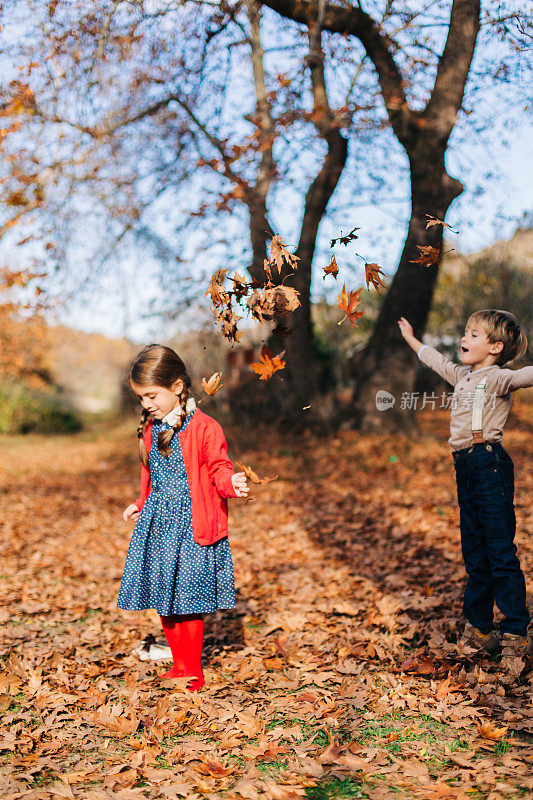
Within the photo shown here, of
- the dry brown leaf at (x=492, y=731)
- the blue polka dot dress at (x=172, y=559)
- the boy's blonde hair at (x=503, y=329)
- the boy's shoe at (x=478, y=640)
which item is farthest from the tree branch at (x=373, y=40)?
the dry brown leaf at (x=492, y=731)

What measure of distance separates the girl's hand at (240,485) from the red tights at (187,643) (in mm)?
851

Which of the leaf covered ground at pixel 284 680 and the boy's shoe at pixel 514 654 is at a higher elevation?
the boy's shoe at pixel 514 654

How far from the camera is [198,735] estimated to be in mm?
3111

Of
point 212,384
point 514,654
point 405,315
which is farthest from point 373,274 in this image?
point 405,315

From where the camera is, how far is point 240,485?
320 centimetres

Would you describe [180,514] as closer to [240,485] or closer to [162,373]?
[240,485]

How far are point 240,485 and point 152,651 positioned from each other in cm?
160

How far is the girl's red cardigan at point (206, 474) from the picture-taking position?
11.1 ft

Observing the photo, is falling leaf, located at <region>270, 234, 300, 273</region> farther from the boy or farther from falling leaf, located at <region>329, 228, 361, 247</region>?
the boy

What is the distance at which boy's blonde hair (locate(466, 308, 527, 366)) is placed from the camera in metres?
3.37

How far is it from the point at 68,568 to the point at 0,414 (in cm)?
1419

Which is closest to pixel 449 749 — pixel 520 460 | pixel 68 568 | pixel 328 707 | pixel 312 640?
pixel 328 707

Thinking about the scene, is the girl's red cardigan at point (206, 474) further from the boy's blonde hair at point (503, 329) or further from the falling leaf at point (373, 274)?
the boy's blonde hair at point (503, 329)

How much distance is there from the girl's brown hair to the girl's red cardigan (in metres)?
0.08
